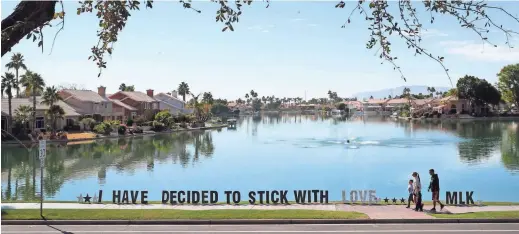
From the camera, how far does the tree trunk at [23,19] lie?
482 cm

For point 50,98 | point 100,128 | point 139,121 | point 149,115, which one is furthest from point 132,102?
point 50,98

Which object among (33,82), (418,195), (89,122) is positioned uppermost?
(33,82)

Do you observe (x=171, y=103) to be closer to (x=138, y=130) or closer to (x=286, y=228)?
(x=138, y=130)

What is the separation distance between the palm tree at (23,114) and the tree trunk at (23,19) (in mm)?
72960

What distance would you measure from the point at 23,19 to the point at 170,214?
16.7 metres

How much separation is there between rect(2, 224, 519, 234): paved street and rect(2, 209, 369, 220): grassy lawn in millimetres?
1207

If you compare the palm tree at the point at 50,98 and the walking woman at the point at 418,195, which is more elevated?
the palm tree at the point at 50,98

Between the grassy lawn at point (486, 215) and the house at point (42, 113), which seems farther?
the house at point (42, 113)

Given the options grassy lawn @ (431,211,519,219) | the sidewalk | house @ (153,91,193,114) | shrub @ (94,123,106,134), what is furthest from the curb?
house @ (153,91,193,114)

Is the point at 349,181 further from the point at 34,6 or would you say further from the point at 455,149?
the point at 34,6

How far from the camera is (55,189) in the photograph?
37.2m

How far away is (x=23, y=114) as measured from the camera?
2859 inches

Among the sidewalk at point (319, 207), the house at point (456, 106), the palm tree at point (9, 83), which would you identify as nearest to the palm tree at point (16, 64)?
the palm tree at point (9, 83)

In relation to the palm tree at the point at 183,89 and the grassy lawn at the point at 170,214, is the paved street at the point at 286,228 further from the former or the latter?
the palm tree at the point at 183,89
